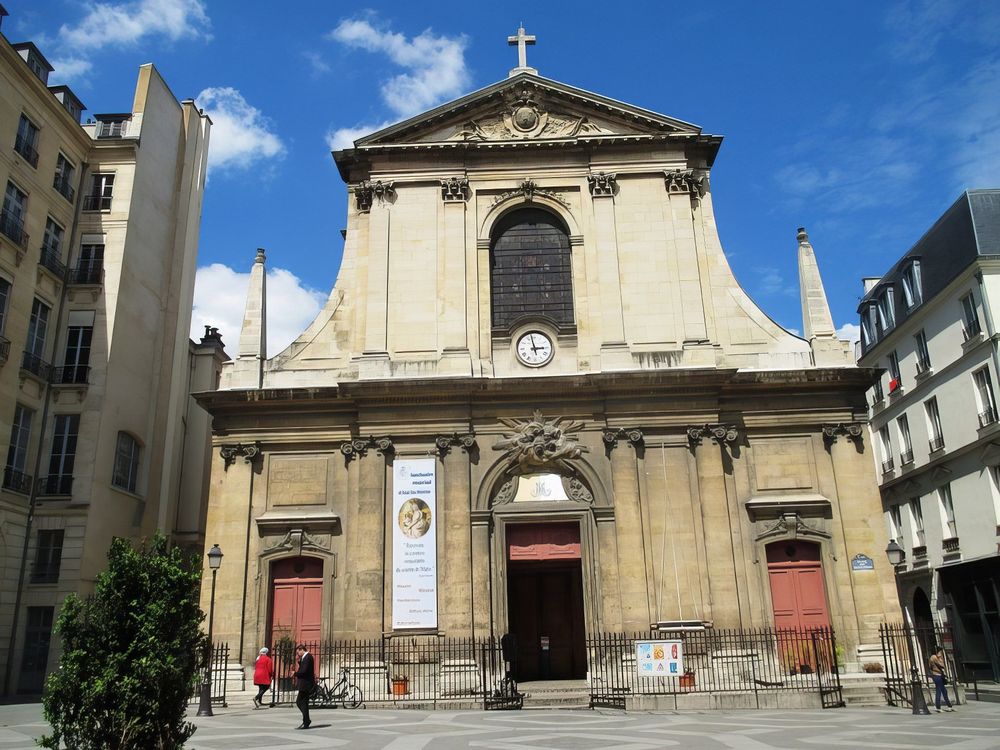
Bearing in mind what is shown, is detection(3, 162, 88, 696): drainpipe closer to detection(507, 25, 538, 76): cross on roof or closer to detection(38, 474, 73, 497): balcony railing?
detection(38, 474, 73, 497): balcony railing

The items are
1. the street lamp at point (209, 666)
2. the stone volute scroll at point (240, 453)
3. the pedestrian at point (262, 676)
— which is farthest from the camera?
the stone volute scroll at point (240, 453)

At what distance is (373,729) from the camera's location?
13.2 metres

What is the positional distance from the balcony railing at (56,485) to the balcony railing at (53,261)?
601 cm

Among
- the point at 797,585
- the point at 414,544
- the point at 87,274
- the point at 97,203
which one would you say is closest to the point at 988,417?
the point at 797,585

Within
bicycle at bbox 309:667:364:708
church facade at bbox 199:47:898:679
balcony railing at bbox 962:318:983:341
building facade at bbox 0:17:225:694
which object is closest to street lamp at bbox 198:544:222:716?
church facade at bbox 199:47:898:679

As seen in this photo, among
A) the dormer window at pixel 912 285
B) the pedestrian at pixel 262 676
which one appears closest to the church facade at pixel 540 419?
the pedestrian at pixel 262 676

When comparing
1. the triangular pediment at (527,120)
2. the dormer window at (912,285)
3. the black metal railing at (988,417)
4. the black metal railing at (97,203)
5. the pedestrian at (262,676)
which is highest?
the triangular pediment at (527,120)

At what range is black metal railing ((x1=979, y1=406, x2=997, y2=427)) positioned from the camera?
2554 cm

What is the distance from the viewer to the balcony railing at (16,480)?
21656mm

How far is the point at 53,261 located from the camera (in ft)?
80.2

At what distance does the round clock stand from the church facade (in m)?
0.05

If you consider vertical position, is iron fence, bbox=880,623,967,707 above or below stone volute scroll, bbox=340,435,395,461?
below

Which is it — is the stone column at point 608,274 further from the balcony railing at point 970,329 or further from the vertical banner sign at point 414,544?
the balcony railing at point 970,329

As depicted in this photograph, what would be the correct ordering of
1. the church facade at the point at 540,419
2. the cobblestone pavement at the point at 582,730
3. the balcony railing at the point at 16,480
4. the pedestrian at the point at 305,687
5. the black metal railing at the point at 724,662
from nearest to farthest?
the cobblestone pavement at the point at 582,730 < the pedestrian at the point at 305,687 < the black metal railing at the point at 724,662 < the church facade at the point at 540,419 < the balcony railing at the point at 16,480
